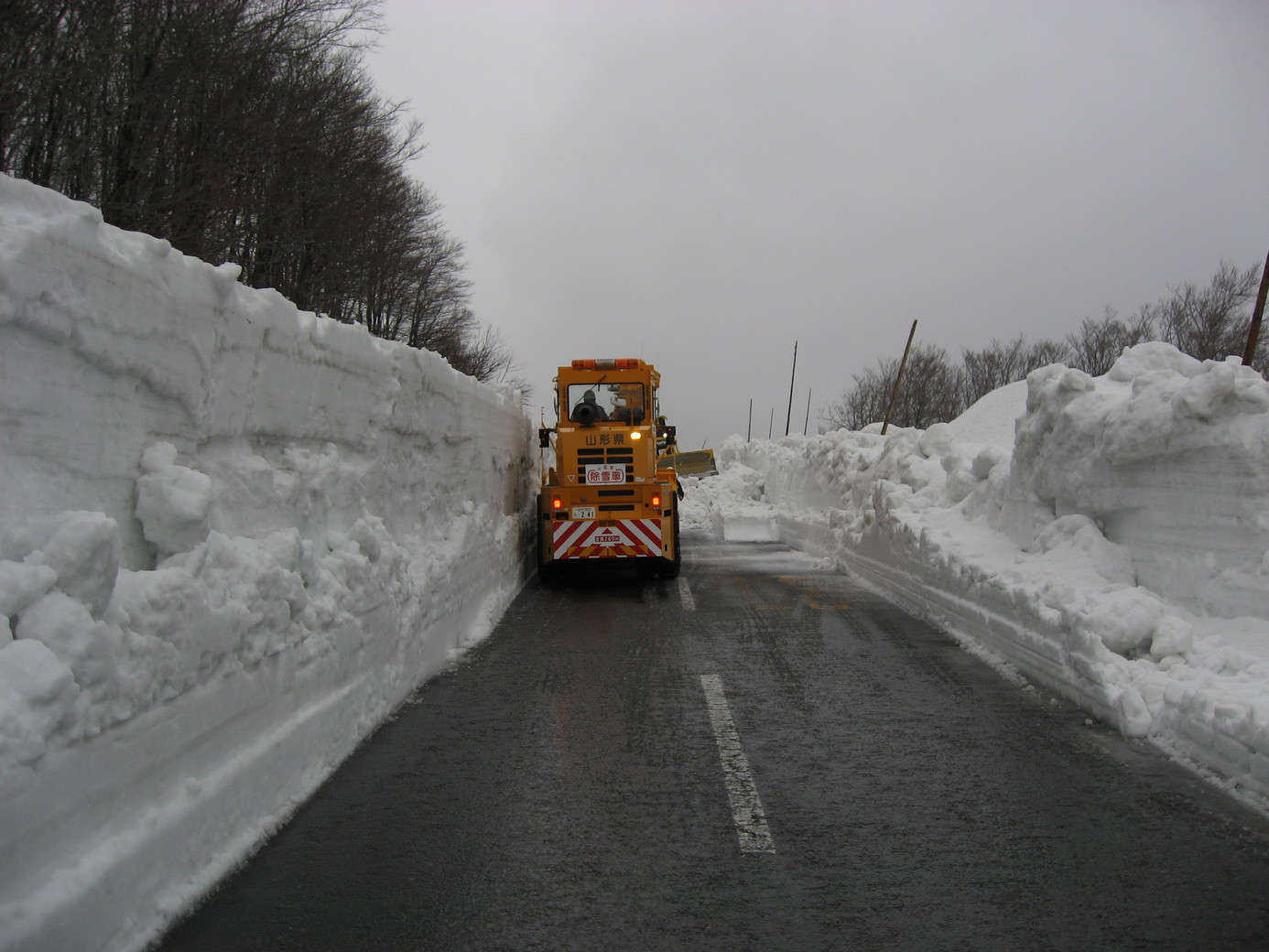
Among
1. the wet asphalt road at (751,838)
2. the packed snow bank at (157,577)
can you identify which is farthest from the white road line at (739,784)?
the packed snow bank at (157,577)

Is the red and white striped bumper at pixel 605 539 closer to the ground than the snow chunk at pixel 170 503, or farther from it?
closer to the ground

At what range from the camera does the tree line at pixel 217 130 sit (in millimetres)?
13656

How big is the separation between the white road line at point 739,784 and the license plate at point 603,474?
8.05 meters

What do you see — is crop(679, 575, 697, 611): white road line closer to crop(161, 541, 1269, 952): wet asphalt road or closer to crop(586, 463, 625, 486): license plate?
crop(586, 463, 625, 486): license plate

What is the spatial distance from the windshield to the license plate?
1.29 meters

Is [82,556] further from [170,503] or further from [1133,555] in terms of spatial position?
[1133,555]

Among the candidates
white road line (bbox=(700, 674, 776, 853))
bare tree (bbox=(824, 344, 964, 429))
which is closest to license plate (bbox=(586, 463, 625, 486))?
white road line (bbox=(700, 674, 776, 853))

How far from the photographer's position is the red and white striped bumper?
15.0 m

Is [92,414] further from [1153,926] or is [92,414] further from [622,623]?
[622,623]

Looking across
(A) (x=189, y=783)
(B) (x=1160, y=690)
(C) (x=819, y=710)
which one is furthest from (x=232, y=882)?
(B) (x=1160, y=690)

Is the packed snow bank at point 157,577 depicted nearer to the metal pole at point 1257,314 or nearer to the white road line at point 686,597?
the white road line at point 686,597

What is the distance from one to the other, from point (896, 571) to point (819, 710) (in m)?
6.91

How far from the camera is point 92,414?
3930 mm

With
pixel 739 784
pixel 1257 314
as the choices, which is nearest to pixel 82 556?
pixel 739 784
